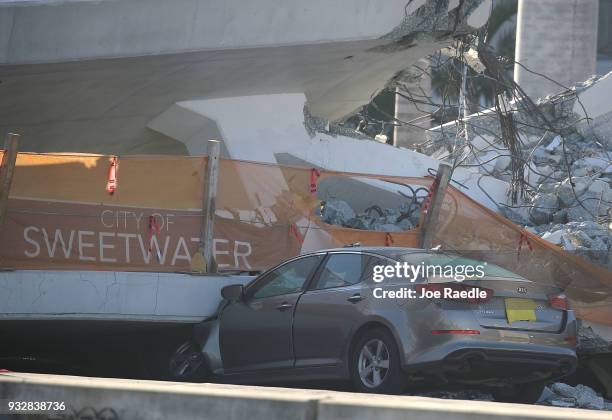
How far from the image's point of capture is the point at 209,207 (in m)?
11.2

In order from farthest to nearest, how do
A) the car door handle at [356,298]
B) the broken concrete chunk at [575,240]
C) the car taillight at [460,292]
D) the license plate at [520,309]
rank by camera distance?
the broken concrete chunk at [575,240], the car door handle at [356,298], the license plate at [520,309], the car taillight at [460,292]

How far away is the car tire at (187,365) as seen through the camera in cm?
1064

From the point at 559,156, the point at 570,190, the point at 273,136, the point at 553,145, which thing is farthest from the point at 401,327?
the point at 553,145

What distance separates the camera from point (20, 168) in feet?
36.0

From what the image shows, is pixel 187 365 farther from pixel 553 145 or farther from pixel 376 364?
pixel 553 145

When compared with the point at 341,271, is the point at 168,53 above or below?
above

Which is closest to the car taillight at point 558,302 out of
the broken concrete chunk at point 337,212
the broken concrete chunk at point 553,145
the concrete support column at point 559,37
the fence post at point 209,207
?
the fence post at point 209,207

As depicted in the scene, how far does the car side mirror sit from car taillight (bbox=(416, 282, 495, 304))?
Answer: 7.47 feet

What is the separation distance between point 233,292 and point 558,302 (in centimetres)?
318

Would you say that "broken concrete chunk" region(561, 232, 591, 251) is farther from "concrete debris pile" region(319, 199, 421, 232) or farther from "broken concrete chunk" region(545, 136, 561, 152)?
"broken concrete chunk" region(545, 136, 561, 152)

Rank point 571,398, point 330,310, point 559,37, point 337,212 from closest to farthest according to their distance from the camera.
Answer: point 330,310
point 571,398
point 337,212
point 559,37

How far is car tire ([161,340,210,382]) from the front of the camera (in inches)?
419

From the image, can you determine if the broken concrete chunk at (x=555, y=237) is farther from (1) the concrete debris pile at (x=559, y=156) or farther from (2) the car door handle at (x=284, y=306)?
(2) the car door handle at (x=284, y=306)

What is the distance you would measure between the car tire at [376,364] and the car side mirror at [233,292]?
1.76 m
